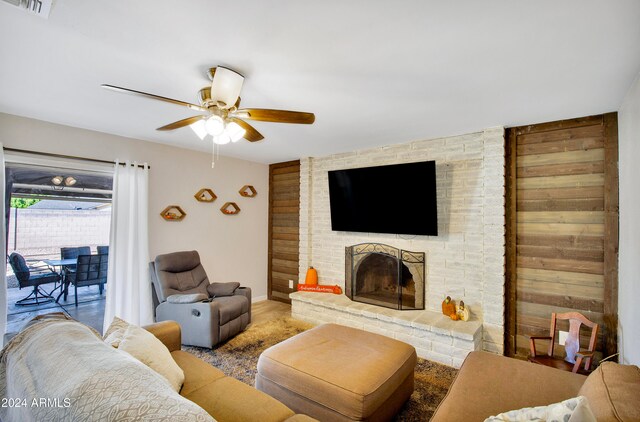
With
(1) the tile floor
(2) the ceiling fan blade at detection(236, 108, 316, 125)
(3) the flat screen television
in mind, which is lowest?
(1) the tile floor

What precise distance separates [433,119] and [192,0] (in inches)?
88.5

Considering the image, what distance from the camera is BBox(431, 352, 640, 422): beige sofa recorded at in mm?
1130

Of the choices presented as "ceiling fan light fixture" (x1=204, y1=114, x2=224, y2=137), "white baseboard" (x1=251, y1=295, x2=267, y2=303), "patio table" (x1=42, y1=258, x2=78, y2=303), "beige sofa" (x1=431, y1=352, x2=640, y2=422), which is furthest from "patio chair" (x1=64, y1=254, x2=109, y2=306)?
"beige sofa" (x1=431, y1=352, x2=640, y2=422)

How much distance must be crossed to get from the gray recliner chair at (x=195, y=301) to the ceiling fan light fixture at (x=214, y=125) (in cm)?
190

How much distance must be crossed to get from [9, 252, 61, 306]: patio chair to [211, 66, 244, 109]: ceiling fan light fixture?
2.89 meters

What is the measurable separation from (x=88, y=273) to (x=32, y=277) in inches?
18.7


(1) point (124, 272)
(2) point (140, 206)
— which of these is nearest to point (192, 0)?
(2) point (140, 206)

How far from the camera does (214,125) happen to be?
1.95m

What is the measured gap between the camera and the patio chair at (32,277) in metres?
3.04

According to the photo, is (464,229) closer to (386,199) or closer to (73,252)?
(386,199)

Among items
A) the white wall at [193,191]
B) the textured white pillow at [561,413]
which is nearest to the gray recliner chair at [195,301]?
the white wall at [193,191]

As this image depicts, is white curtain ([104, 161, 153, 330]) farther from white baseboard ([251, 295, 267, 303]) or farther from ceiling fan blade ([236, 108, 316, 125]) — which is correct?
ceiling fan blade ([236, 108, 316, 125])

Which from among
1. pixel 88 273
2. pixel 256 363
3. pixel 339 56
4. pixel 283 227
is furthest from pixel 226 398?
pixel 283 227

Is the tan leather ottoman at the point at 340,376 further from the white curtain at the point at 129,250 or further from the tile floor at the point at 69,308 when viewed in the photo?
the tile floor at the point at 69,308
